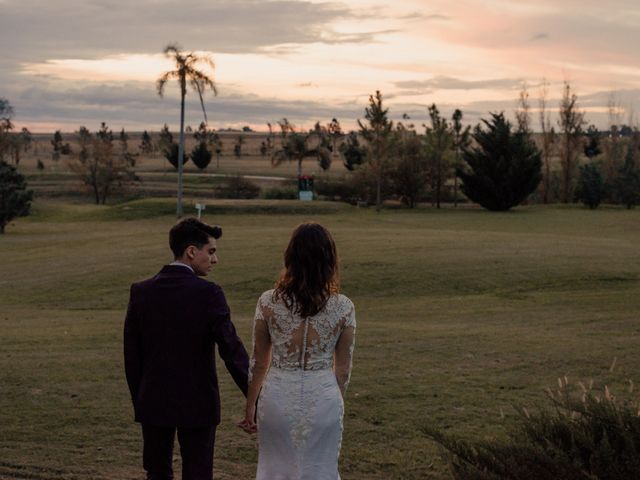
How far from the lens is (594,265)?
31.5 meters

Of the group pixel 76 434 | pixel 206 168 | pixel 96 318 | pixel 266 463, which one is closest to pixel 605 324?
pixel 96 318

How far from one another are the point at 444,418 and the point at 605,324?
998cm

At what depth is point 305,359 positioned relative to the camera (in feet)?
18.9

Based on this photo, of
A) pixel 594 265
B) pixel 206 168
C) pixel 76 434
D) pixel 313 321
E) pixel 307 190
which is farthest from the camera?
pixel 206 168

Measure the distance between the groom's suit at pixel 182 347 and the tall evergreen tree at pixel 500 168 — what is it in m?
68.6

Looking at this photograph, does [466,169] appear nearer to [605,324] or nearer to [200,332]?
[605,324]

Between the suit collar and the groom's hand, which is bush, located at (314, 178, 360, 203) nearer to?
the suit collar

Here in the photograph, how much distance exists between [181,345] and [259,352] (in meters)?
0.56

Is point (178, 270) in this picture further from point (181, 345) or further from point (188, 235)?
point (181, 345)

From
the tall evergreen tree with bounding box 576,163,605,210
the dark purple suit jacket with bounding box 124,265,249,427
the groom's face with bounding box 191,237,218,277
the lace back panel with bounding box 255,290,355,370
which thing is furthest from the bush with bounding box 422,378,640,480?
the tall evergreen tree with bounding box 576,163,605,210

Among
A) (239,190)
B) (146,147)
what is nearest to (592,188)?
(239,190)

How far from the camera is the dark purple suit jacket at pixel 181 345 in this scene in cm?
613

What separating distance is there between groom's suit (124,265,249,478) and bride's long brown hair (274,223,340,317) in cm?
65

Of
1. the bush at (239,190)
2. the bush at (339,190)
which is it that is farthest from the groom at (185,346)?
the bush at (239,190)
